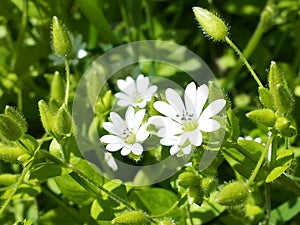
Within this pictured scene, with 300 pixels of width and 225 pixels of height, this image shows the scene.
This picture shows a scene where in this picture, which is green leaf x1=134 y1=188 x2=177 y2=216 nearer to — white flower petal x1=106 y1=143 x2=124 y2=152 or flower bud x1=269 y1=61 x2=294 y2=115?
white flower petal x1=106 y1=143 x2=124 y2=152

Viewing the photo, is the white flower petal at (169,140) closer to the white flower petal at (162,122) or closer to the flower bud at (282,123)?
the white flower petal at (162,122)

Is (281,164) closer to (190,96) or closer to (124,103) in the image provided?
(190,96)

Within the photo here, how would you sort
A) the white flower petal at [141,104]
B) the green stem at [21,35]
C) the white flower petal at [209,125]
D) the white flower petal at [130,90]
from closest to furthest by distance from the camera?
the white flower petal at [209,125], the white flower petal at [141,104], the white flower petal at [130,90], the green stem at [21,35]

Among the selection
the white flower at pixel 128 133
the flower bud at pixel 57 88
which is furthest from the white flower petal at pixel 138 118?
the flower bud at pixel 57 88

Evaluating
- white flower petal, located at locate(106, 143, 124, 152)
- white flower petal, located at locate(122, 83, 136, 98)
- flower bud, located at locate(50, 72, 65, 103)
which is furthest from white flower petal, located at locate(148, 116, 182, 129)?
flower bud, located at locate(50, 72, 65, 103)

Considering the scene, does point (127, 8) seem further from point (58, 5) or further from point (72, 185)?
point (72, 185)

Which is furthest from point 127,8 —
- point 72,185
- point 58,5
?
point 72,185
